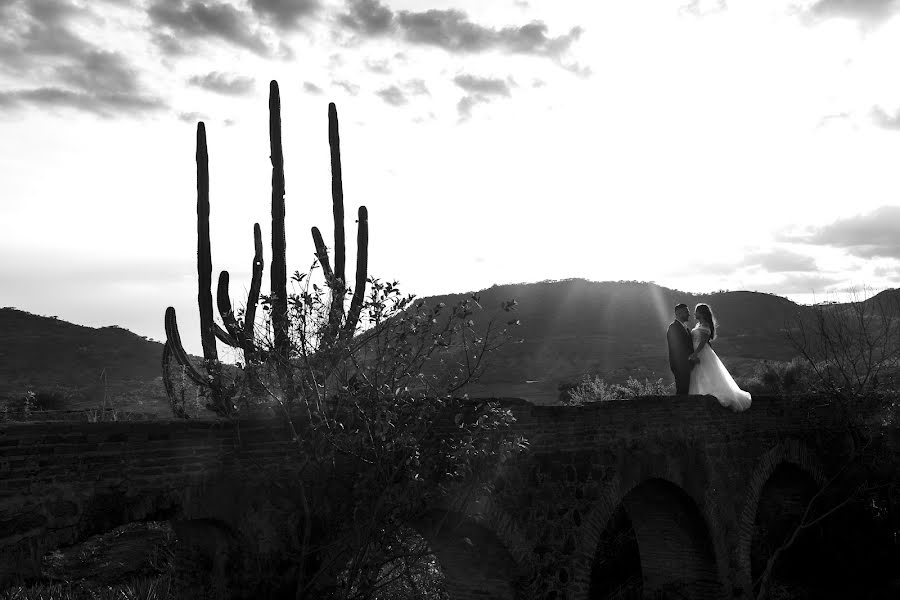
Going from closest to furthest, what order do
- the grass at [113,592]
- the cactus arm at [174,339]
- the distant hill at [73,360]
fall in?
1. the cactus arm at [174,339]
2. the grass at [113,592]
3. the distant hill at [73,360]

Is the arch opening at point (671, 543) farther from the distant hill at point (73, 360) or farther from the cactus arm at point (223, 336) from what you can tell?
the distant hill at point (73, 360)

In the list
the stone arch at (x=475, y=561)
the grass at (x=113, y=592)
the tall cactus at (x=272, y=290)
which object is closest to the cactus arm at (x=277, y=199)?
the tall cactus at (x=272, y=290)

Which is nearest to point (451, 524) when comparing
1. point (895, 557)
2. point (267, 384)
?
point (267, 384)

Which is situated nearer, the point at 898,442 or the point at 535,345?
the point at 898,442

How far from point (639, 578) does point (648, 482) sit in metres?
3.70

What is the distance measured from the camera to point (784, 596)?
1212cm

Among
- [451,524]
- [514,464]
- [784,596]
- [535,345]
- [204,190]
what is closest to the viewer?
[451,524]

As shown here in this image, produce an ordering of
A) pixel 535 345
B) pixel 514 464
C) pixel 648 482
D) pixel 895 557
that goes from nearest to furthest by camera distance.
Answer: pixel 514 464 → pixel 648 482 → pixel 895 557 → pixel 535 345

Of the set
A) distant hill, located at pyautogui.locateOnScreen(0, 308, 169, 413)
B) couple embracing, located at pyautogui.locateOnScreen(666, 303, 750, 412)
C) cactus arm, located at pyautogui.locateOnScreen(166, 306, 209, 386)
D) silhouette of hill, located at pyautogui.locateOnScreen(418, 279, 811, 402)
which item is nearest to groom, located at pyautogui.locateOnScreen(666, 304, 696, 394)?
couple embracing, located at pyautogui.locateOnScreen(666, 303, 750, 412)

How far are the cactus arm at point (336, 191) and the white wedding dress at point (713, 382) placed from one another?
5.18 m

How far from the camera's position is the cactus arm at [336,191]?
9906 millimetres

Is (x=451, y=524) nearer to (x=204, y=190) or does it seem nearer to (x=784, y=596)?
(x=204, y=190)

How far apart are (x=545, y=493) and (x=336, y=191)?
484 centimetres

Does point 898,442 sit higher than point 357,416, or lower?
lower
